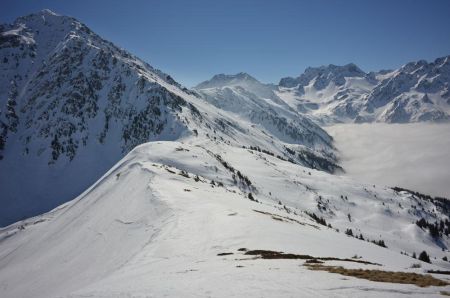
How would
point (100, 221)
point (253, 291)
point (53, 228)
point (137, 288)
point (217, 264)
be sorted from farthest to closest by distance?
point (53, 228) < point (100, 221) < point (217, 264) < point (137, 288) < point (253, 291)

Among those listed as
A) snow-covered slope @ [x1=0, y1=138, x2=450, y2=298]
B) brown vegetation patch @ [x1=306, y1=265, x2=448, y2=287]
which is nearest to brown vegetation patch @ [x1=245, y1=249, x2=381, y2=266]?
snow-covered slope @ [x1=0, y1=138, x2=450, y2=298]

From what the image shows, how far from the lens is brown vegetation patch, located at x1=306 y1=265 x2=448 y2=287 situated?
62.7ft

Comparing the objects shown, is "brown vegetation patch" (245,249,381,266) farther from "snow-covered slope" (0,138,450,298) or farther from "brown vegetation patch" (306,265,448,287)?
"brown vegetation patch" (306,265,448,287)

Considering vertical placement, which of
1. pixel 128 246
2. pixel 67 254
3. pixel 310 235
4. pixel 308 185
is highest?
pixel 308 185

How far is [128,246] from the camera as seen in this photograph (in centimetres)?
3878

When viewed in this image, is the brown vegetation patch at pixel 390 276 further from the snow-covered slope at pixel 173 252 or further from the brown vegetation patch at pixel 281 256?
the brown vegetation patch at pixel 281 256

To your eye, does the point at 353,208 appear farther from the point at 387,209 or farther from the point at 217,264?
the point at 217,264

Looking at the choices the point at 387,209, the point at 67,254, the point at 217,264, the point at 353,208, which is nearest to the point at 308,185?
the point at 353,208

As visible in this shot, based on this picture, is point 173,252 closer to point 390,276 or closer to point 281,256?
point 281,256

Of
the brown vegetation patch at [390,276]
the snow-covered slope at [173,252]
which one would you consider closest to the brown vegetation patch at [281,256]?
the snow-covered slope at [173,252]

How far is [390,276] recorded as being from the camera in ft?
67.6

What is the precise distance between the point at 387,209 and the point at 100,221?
166223mm

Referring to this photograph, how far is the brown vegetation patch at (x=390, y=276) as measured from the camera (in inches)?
752

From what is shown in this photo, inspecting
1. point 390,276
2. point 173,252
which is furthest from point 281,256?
point 173,252
